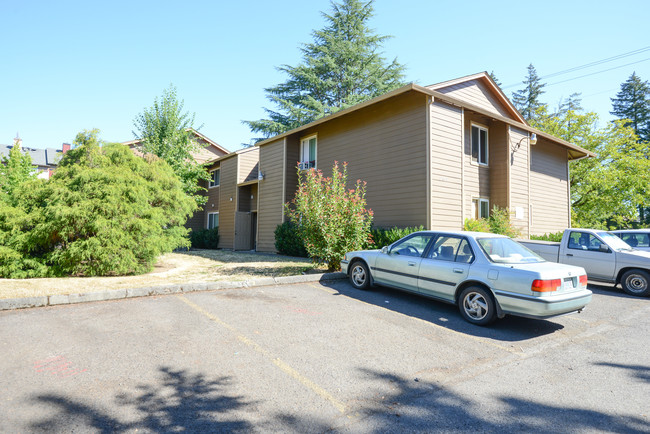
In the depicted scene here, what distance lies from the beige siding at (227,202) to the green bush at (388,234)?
10.9 meters

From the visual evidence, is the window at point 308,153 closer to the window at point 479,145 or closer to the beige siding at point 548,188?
the window at point 479,145

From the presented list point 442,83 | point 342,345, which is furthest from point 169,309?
point 442,83

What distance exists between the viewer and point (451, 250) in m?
6.28

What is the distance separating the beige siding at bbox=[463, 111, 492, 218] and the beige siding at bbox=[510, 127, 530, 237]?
0.85 metres

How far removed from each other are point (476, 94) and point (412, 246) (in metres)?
11.4

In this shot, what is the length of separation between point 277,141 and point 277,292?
1253 centimetres

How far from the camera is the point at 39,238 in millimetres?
9133

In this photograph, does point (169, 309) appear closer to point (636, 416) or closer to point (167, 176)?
point (636, 416)

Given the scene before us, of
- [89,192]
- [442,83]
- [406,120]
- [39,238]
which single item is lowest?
[39,238]

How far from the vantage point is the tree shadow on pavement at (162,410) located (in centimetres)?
272

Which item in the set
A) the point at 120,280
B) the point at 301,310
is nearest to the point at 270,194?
the point at 120,280

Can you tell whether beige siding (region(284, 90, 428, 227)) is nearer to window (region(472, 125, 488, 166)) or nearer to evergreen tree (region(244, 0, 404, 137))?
window (region(472, 125, 488, 166))

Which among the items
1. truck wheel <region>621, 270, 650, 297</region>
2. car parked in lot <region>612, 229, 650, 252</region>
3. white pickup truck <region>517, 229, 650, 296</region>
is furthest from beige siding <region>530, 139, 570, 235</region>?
truck wheel <region>621, 270, 650, 297</region>

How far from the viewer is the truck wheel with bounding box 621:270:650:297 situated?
8.30 m
